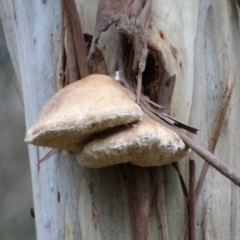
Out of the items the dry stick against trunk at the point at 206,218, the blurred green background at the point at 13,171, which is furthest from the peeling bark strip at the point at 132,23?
the blurred green background at the point at 13,171

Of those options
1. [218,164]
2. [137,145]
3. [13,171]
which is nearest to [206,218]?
[218,164]

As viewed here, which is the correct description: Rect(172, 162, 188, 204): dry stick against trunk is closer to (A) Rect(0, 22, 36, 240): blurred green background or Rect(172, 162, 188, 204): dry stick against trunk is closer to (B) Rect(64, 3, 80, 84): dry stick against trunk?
(B) Rect(64, 3, 80, 84): dry stick against trunk

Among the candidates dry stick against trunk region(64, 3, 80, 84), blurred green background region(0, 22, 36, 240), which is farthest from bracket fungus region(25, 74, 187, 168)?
blurred green background region(0, 22, 36, 240)

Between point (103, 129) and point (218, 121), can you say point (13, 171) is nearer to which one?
point (218, 121)

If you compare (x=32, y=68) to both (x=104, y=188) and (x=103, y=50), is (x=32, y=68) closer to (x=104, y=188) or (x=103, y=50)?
(x=103, y=50)

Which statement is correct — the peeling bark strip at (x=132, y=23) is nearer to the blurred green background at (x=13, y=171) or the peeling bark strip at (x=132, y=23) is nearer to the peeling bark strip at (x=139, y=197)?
the peeling bark strip at (x=139, y=197)

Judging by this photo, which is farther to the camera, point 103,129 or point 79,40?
point 79,40

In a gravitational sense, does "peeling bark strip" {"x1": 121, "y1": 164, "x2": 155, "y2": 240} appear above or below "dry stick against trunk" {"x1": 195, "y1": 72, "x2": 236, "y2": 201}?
below
